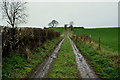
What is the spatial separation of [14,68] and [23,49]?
334 cm

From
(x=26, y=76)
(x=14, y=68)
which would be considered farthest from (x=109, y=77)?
(x=14, y=68)

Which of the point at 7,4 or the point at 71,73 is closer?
the point at 71,73

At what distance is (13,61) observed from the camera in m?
8.83

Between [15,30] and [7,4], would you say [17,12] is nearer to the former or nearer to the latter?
[7,4]

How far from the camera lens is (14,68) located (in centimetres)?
Result: 795

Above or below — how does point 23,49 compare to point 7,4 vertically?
below

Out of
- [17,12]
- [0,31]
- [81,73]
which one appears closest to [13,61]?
[0,31]

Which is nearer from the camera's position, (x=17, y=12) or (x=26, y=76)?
(x=26, y=76)

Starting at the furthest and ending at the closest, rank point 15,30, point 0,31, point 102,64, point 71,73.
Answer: point 15,30
point 102,64
point 0,31
point 71,73

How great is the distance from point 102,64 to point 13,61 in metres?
6.27

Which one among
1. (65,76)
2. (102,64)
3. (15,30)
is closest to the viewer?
(65,76)

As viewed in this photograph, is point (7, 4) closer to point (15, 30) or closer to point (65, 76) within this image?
point (15, 30)

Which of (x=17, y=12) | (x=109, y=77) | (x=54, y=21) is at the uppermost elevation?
(x=54, y=21)

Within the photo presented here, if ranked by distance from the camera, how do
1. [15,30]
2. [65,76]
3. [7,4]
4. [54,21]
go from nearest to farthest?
1. [65,76]
2. [15,30]
3. [7,4]
4. [54,21]
